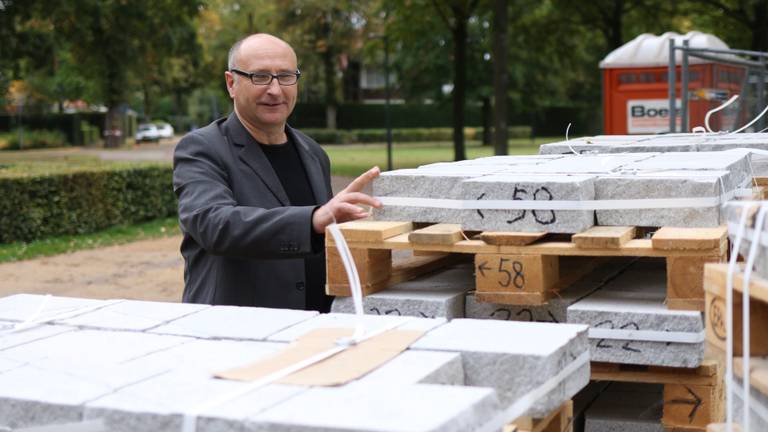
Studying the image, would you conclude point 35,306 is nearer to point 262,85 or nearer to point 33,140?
point 262,85

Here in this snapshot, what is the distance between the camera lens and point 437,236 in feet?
12.8

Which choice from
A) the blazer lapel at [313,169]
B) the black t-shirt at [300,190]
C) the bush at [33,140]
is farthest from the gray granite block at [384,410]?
the bush at [33,140]

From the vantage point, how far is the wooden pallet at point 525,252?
12.0 ft

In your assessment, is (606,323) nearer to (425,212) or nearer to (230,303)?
(425,212)

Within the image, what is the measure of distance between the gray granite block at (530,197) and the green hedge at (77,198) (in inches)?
551

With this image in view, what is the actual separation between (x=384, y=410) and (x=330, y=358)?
1.65ft

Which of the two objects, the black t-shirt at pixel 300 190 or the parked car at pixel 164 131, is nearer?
the black t-shirt at pixel 300 190

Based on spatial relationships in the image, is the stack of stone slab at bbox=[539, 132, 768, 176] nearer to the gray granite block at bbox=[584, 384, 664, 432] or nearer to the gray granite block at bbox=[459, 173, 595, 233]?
the gray granite block at bbox=[584, 384, 664, 432]

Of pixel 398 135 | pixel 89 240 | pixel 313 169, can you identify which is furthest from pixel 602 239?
pixel 398 135

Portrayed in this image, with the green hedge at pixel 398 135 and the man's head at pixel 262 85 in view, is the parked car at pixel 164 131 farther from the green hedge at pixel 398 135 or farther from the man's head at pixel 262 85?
the man's head at pixel 262 85

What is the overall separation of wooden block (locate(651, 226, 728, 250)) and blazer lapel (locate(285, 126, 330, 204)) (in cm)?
192

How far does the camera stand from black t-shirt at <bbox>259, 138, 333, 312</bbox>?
5.03 meters

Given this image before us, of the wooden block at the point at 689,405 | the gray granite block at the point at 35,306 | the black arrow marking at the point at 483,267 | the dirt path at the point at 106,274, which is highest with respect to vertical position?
the black arrow marking at the point at 483,267

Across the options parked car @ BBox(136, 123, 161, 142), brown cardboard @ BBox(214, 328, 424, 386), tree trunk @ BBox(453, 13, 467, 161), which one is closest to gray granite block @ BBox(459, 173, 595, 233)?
brown cardboard @ BBox(214, 328, 424, 386)
